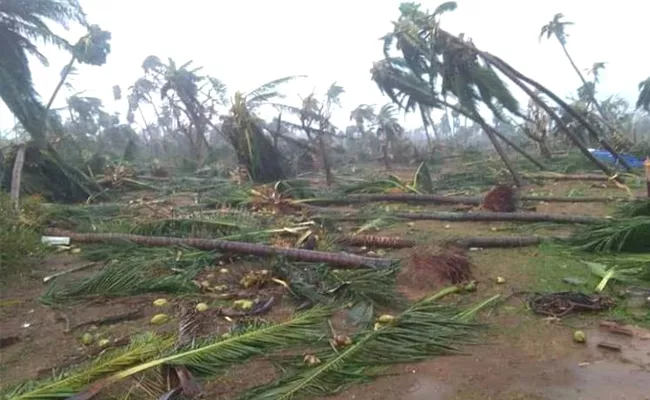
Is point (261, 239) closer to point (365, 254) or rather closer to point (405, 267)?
point (365, 254)

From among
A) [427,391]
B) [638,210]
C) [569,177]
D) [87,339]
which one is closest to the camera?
[427,391]

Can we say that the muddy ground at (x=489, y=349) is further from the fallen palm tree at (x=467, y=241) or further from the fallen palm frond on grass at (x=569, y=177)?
the fallen palm frond on grass at (x=569, y=177)

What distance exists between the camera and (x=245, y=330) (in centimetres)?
412

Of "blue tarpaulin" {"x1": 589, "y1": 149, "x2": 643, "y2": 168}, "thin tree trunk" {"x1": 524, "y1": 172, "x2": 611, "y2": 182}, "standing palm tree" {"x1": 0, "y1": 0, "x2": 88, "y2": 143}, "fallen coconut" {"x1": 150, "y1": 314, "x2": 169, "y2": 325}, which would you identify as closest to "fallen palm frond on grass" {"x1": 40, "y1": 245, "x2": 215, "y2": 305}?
"fallen coconut" {"x1": 150, "y1": 314, "x2": 169, "y2": 325}

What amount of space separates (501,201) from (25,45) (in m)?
13.3

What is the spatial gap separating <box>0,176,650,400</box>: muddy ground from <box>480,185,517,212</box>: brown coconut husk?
323cm

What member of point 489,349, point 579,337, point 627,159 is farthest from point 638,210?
point 627,159

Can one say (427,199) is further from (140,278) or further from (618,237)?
(140,278)

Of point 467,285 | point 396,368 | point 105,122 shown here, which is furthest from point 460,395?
point 105,122

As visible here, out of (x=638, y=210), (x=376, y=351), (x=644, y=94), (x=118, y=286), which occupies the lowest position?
(x=376, y=351)

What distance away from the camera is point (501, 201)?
9688 mm

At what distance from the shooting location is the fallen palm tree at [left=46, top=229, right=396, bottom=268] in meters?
6.03

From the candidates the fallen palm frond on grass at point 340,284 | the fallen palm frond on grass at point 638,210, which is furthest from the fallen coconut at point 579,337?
the fallen palm frond on grass at point 638,210

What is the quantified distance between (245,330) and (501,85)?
490 inches
